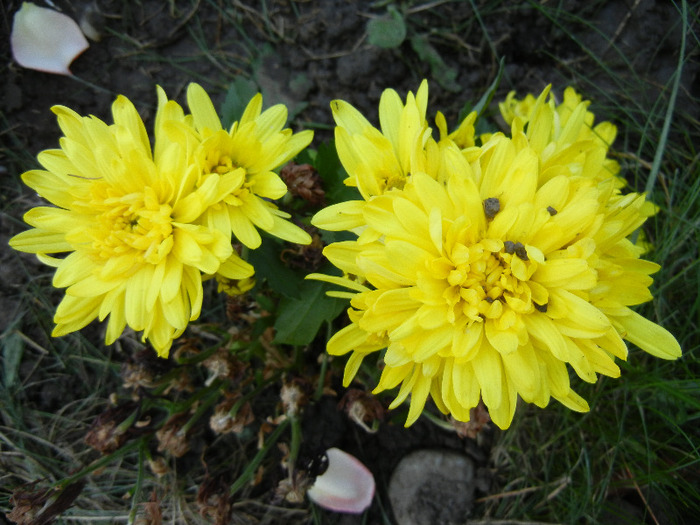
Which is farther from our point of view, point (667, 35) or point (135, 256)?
point (667, 35)

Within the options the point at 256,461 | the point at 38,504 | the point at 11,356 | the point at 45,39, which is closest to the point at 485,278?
the point at 256,461

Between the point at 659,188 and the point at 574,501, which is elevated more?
the point at 659,188

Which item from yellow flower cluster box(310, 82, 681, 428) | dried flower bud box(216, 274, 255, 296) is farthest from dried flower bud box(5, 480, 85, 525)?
yellow flower cluster box(310, 82, 681, 428)

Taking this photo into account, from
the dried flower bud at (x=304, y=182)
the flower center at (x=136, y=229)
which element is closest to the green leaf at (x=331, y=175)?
the dried flower bud at (x=304, y=182)

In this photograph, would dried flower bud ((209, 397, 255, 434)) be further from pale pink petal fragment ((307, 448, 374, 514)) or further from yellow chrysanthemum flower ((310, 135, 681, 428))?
yellow chrysanthemum flower ((310, 135, 681, 428))

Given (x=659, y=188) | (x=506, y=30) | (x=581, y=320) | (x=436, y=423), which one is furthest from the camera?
(x=506, y=30)

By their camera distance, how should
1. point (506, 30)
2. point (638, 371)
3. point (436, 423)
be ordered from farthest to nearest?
1. point (506, 30)
2. point (436, 423)
3. point (638, 371)

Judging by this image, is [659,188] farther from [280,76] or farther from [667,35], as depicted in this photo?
[280,76]

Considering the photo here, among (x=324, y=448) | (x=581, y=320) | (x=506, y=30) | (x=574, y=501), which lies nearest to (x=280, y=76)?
(x=506, y=30)

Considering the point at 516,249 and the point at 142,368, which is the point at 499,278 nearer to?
the point at 516,249
